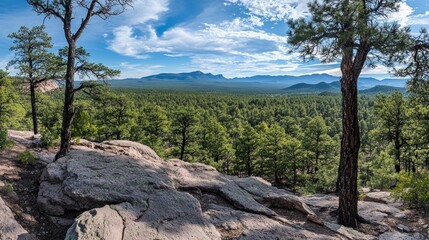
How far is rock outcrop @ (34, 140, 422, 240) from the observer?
595 cm

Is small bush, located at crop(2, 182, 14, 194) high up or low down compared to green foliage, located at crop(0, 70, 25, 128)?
down

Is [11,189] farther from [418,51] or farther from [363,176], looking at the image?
[363,176]

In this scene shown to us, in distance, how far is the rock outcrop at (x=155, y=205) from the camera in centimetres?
595

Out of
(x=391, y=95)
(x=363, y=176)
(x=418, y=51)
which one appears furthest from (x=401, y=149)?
(x=418, y=51)

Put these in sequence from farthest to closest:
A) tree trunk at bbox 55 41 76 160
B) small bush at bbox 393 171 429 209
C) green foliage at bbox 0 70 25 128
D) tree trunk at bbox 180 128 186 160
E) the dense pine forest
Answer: tree trunk at bbox 180 128 186 160
green foliage at bbox 0 70 25 128
the dense pine forest
small bush at bbox 393 171 429 209
tree trunk at bbox 55 41 76 160

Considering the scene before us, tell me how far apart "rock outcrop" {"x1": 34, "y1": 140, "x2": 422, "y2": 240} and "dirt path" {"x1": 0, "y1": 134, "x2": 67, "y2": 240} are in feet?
1.06

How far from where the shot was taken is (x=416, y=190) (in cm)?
1016

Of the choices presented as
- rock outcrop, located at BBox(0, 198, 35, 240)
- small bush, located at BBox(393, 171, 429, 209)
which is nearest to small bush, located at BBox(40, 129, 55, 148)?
rock outcrop, located at BBox(0, 198, 35, 240)

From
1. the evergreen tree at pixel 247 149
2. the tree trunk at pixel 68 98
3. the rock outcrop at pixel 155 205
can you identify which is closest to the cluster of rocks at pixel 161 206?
the rock outcrop at pixel 155 205

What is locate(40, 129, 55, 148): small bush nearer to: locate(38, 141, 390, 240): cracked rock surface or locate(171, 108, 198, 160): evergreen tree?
locate(38, 141, 390, 240): cracked rock surface

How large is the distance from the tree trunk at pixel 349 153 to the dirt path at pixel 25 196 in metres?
8.33

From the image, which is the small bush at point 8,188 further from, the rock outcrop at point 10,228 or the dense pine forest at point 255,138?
the dense pine forest at point 255,138

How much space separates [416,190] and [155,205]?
954 cm

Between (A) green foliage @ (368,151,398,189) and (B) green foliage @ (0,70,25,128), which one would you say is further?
(B) green foliage @ (0,70,25,128)
